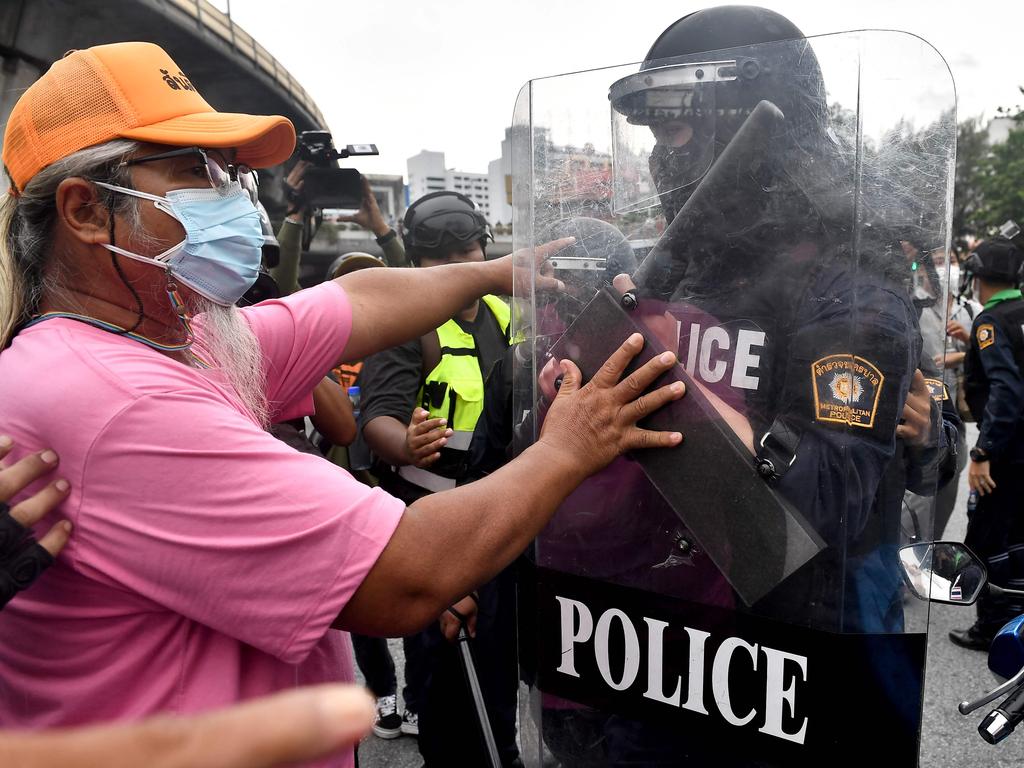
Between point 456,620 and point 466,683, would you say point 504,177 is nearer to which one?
point 456,620

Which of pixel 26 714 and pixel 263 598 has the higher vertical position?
pixel 263 598

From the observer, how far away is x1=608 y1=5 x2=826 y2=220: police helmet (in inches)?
45.4

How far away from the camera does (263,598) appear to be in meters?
1.06

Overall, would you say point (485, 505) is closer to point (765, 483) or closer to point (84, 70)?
point (765, 483)

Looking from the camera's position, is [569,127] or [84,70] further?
[569,127]

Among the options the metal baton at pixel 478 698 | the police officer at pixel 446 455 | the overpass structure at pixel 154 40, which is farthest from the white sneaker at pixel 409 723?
the overpass structure at pixel 154 40

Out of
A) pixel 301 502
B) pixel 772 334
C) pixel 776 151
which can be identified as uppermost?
pixel 776 151

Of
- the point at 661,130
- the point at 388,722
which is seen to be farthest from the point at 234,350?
the point at 388,722

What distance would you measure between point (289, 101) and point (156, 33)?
14.6 feet

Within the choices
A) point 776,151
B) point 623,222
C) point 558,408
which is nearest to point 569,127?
point 623,222

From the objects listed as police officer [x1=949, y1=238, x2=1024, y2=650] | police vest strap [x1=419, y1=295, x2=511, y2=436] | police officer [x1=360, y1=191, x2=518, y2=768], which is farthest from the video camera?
police officer [x1=949, y1=238, x2=1024, y2=650]

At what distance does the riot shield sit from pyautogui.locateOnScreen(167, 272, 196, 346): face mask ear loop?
0.67 meters

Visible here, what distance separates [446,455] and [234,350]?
1265mm

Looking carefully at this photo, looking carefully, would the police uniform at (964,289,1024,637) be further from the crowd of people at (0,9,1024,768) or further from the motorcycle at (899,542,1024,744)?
the crowd of people at (0,9,1024,768)
